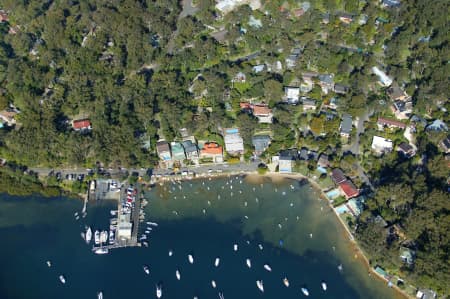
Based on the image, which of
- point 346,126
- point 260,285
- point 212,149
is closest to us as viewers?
point 260,285

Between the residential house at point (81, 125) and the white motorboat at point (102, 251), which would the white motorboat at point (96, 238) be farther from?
the residential house at point (81, 125)

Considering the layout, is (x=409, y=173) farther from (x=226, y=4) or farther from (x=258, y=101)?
(x=226, y=4)

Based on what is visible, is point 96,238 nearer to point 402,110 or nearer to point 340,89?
point 340,89

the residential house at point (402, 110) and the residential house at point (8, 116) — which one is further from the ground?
the residential house at point (8, 116)

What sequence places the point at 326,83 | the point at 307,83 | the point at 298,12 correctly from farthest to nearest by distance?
the point at 298,12 → the point at 307,83 → the point at 326,83

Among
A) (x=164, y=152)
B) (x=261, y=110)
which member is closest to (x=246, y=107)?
(x=261, y=110)

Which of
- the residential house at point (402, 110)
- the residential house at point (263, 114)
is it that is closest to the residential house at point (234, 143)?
the residential house at point (263, 114)
